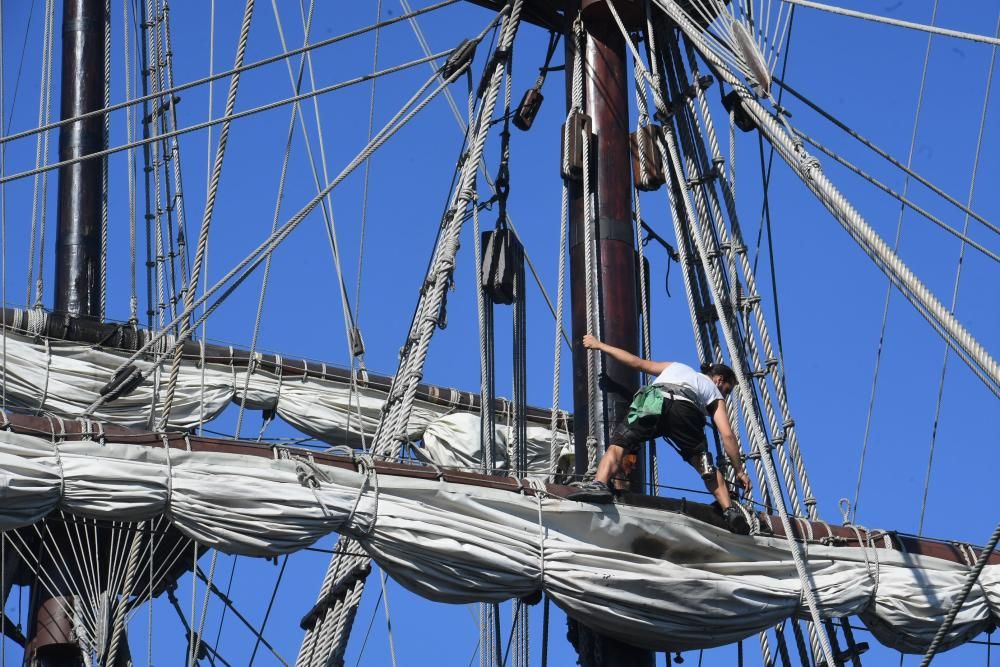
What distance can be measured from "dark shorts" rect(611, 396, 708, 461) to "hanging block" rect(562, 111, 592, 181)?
6.53 ft

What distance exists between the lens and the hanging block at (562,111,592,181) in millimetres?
12172

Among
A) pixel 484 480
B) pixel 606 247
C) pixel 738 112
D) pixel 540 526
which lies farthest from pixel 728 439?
pixel 738 112

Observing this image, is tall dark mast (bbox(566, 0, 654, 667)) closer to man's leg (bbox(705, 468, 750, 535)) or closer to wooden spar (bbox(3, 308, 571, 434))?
man's leg (bbox(705, 468, 750, 535))

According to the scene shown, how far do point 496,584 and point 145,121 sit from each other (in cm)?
912

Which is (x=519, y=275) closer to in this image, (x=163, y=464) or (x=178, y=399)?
(x=163, y=464)

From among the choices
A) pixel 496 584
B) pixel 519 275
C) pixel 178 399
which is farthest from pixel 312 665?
pixel 178 399

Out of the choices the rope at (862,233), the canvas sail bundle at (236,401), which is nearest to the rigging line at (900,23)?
the rope at (862,233)

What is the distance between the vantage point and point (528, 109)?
42.4 feet

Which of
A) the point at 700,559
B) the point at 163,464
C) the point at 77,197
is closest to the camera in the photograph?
the point at 163,464

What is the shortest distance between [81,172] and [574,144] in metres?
6.48

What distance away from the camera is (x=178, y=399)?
1717cm

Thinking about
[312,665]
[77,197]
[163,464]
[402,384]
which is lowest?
[312,665]

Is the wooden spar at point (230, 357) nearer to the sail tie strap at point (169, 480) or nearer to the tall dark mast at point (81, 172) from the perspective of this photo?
the tall dark mast at point (81, 172)

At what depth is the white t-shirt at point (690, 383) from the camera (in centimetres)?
1079
